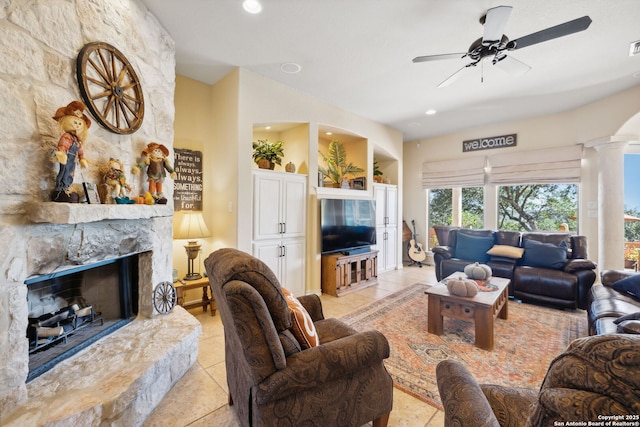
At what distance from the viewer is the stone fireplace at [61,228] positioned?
50.1 inches

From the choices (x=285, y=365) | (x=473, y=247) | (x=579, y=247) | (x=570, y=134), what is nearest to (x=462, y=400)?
(x=285, y=365)

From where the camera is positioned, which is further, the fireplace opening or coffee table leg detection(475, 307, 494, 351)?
coffee table leg detection(475, 307, 494, 351)

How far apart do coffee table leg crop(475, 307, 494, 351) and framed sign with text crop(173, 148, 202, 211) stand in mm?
3394

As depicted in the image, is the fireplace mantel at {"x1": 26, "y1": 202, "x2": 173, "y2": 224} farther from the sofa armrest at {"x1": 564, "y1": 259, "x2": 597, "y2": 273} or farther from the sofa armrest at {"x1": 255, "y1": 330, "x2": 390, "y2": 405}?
the sofa armrest at {"x1": 564, "y1": 259, "x2": 597, "y2": 273}

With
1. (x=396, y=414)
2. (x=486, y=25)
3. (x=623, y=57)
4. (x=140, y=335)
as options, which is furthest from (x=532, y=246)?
(x=140, y=335)

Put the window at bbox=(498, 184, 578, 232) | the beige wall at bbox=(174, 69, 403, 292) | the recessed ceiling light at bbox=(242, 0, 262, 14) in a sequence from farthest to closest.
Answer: the window at bbox=(498, 184, 578, 232), the beige wall at bbox=(174, 69, 403, 292), the recessed ceiling light at bbox=(242, 0, 262, 14)

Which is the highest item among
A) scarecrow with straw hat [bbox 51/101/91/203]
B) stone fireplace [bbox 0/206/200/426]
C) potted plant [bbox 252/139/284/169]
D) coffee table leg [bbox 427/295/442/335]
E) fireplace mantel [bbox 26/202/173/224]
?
potted plant [bbox 252/139/284/169]

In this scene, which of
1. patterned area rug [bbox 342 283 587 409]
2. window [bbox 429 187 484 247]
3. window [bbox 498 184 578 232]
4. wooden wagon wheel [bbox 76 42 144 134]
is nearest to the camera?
wooden wagon wheel [bbox 76 42 144 134]

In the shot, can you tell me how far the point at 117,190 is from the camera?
1801 millimetres

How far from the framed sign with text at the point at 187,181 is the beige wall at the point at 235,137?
0.29ft

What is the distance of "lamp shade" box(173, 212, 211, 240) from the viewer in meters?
3.02

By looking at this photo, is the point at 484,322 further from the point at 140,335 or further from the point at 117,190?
the point at 117,190

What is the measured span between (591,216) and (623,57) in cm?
254

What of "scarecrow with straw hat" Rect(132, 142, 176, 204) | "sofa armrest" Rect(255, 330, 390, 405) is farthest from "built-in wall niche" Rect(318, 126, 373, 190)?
"sofa armrest" Rect(255, 330, 390, 405)
